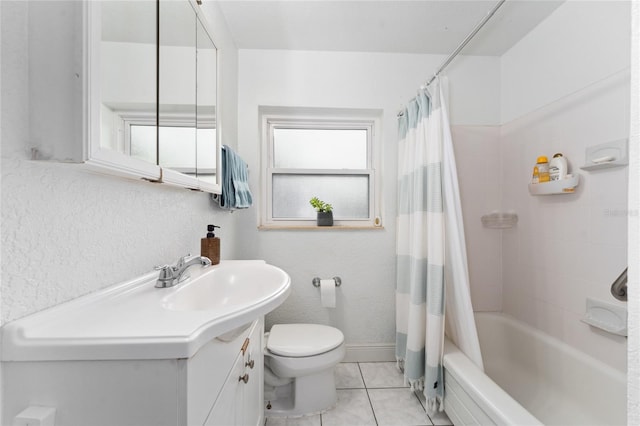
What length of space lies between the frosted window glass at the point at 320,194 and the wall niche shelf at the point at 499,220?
85 centimetres

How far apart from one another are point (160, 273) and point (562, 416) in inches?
76.5

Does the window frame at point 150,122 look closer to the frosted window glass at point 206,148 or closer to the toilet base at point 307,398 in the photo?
the frosted window glass at point 206,148

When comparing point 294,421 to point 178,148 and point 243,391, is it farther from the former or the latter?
point 178,148

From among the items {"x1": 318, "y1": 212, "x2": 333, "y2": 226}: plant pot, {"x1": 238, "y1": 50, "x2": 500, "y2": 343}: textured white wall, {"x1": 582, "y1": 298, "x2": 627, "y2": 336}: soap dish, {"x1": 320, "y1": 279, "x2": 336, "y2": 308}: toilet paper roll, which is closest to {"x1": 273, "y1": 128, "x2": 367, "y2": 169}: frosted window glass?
{"x1": 238, "y1": 50, "x2": 500, "y2": 343}: textured white wall

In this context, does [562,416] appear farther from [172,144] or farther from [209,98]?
[209,98]

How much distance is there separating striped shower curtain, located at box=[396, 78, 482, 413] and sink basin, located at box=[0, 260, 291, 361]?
1.00 metres

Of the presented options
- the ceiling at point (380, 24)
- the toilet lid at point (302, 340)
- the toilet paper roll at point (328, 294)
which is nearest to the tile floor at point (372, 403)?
the toilet lid at point (302, 340)

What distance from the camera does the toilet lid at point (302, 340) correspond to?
1.33m

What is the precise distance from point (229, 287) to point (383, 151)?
143 cm

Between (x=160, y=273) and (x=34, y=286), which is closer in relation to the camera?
(x=34, y=286)

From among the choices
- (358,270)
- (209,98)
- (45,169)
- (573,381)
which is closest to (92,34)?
(45,169)

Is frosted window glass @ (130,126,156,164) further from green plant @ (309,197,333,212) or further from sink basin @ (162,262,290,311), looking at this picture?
green plant @ (309,197,333,212)

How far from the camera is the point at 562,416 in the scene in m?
1.30

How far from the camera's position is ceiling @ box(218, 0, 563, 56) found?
148 centimetres
